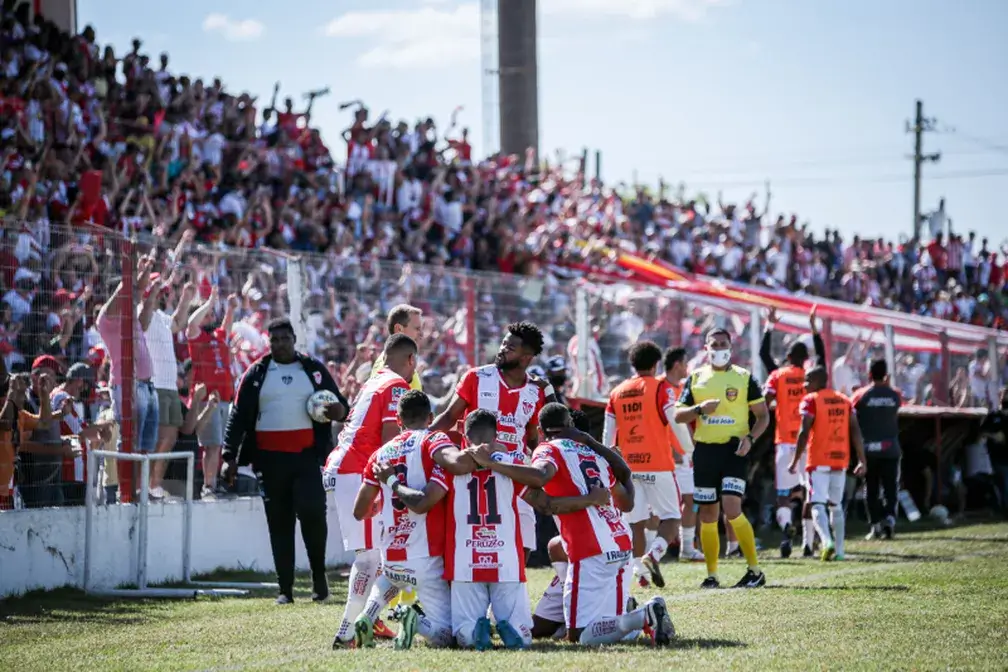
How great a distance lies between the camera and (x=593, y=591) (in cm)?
888

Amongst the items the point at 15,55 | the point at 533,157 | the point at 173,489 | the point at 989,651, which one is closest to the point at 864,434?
the point at 173,489

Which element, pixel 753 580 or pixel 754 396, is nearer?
pixel 753 580

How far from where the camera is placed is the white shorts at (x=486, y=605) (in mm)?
8625

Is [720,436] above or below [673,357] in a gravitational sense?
below

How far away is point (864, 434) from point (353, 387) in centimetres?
658

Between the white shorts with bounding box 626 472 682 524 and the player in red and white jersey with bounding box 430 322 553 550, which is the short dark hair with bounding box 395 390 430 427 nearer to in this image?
the player in red and white jersey with bounding box 430 322 553 550

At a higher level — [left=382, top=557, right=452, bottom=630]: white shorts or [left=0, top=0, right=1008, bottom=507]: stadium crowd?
[left=0, top=0, right=1008, bottom=507]: stadium crowd

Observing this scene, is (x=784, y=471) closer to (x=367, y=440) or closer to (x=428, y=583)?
(x=367, y=440)

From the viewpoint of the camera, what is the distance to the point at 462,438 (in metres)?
9.66

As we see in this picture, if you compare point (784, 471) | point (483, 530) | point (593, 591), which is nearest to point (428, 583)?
point (483, 530)

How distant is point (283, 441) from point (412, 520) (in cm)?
280

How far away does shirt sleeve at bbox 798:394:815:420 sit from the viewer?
50.6ft

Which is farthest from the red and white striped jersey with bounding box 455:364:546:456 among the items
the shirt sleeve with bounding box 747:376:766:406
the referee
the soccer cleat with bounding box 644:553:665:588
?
the shirt sleeve with bounding box 747:376:766:406

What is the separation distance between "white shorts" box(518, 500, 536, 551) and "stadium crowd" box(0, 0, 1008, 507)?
13.5 feet
